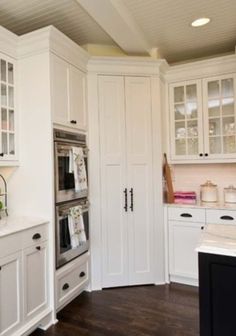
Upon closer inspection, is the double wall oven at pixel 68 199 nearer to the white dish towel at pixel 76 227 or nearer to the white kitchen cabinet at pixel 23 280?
the white dish towel at pixel 76 227

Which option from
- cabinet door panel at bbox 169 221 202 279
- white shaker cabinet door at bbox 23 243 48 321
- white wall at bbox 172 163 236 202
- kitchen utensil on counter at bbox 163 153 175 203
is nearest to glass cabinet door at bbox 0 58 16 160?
white shaker cabinet door at bbox 23 243 48 321

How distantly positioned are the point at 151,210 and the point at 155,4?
2068 mm

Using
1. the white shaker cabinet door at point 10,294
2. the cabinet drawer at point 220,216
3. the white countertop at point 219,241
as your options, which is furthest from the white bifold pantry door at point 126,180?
the white countertop at point 219,241

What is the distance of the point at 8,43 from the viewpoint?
2328 mm

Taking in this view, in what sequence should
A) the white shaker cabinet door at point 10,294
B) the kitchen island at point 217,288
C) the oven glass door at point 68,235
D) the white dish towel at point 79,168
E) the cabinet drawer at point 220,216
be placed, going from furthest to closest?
the cabinet drawer at point 220,216, the white dish towel at point 79,168, the oven glass door at point 68,235, the white shaker cabinet door at point 10,294, the kitchen island at point 217,288

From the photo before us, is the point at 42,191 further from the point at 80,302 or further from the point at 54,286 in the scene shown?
the point at 80,302

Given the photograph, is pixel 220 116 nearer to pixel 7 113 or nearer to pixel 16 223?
pixel 7 113

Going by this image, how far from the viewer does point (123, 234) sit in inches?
114

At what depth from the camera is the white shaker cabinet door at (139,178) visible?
2926mm

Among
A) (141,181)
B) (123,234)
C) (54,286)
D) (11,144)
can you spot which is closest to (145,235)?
(123,234)

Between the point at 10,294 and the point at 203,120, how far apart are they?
2.68 metres

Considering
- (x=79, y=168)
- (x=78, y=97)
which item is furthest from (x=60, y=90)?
(x=79, y=168)

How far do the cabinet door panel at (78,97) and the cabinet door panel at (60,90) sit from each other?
8cm

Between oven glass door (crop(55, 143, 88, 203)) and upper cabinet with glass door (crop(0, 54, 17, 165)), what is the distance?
0.42 m
